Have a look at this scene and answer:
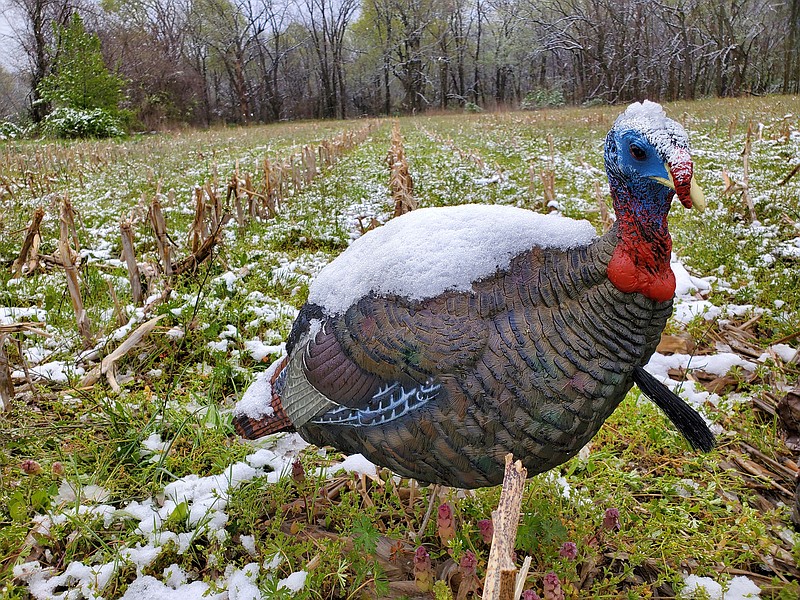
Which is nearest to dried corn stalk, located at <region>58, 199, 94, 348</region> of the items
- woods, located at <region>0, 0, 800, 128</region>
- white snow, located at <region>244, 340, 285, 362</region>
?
white snow, located at <region>244, 340, 285, 362</region>

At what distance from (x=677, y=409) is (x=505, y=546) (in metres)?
1.17

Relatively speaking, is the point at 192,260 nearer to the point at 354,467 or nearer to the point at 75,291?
the point at 75,291

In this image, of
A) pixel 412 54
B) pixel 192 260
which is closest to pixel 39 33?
pixel 412 54

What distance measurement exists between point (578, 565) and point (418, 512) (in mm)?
684

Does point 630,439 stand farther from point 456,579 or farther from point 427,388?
point 427,388

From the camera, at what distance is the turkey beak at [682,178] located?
59.0 inches

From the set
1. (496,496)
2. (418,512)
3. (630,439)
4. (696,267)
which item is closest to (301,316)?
(418,512)

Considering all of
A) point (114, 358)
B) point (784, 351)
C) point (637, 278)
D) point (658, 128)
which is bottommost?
point (784, 351)

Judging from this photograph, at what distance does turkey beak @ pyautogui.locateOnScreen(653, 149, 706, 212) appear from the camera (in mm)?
1499

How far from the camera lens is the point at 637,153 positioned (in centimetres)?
159

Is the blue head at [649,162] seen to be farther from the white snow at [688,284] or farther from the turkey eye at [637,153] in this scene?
the white snow at [688,284]

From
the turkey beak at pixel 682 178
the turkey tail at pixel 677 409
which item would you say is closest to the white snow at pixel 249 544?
the turkey tail at pixel 677 409

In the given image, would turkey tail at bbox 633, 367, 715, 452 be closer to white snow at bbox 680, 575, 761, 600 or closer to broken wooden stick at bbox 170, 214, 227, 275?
white snow at bbox 680, 575, 761, 600

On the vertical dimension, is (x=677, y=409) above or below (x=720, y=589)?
above
